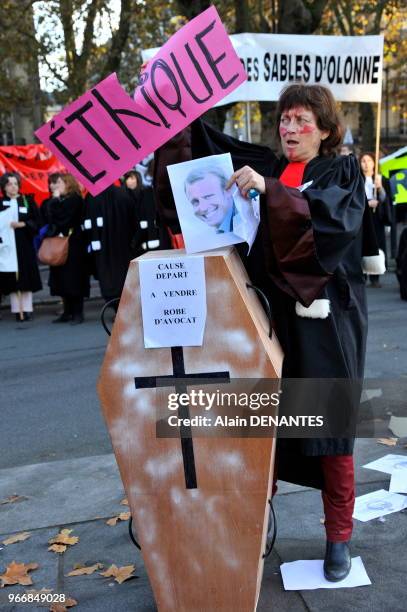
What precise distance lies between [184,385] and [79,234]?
7724 mm

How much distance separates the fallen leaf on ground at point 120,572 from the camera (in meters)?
3.00

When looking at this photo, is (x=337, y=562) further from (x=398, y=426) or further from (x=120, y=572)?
(x=398, y=426)

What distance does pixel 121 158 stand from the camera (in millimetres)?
2674

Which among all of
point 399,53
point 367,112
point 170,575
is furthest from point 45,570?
point 399,53

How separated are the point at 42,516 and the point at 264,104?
37.3ft

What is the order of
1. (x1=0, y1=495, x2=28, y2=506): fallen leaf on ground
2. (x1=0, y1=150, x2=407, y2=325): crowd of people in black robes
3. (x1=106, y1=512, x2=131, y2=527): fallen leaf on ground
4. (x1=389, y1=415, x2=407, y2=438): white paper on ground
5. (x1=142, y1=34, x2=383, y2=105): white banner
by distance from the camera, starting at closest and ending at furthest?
(x1=106, y1=512, x2=131, y2=527): fallen leaf on ground
(x1=0, y1=495, x2=28, y2=506): fallen leaf on ground
(x1=389, y1=415, x2=407, y2=438): white paper on ground
(x1=142, y1=34, x2=383, y2=105): white banner
(x1=0, y1=150, x2=407, y2=325): crowd of people in black robes

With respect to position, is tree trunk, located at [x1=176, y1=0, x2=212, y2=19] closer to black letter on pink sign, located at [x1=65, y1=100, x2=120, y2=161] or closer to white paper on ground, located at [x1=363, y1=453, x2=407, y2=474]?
white paper on ground, located at [x1=363, y1=453, x2=407, y2=474]

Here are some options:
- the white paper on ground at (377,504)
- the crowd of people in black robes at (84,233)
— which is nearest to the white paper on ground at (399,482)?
the white paper on ground at (377,504)

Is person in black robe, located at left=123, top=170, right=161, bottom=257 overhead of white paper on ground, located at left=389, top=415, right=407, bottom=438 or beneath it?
overhead

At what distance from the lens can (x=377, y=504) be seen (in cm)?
348

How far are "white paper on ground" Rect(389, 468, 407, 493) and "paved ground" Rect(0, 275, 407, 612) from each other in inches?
2.1

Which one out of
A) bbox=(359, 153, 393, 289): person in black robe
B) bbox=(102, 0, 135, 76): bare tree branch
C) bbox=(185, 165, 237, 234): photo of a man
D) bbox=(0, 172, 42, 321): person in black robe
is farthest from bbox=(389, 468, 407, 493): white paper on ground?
bbox=(102, 0, 135, 76): bare tree branch

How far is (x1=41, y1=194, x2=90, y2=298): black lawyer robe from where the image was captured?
960cm

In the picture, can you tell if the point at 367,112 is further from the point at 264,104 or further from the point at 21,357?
the point at 21,357
